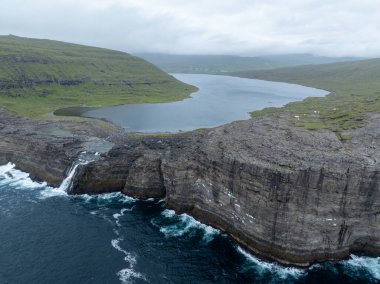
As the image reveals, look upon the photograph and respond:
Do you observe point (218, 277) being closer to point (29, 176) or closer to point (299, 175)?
point (299, 175)

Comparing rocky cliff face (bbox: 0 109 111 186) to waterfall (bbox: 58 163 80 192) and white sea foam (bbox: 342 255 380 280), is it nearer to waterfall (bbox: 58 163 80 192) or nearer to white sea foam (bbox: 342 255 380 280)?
waterfall (bbox: 58 163 80 192)

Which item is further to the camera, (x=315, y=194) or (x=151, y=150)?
(x=151, y=150)

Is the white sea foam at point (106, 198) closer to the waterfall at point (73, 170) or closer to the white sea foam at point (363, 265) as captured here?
the waterfall at point (73, 170)

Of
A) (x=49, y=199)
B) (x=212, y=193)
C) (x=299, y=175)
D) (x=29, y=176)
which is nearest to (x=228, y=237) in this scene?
(x=212, y=193)

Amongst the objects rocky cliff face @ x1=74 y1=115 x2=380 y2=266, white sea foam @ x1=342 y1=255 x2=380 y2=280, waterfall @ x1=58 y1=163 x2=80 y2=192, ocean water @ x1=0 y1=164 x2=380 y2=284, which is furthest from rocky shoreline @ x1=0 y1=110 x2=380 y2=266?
ocean water @ x1=0 y1=164 x2=380 y2=284

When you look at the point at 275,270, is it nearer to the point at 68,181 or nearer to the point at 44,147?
the point at 68,181
